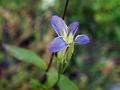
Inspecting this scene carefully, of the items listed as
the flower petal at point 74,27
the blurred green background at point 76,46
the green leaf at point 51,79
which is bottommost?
the blurred green background at point 76,46

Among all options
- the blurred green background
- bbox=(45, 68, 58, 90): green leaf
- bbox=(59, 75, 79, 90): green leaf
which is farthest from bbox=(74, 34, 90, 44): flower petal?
the blurred green background

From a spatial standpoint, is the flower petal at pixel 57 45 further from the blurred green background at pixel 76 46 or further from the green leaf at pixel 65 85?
the blurred green background at pixel 76 46

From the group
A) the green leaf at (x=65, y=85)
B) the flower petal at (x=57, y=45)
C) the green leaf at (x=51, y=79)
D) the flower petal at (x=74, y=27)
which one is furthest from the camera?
the green leaf at (x=51, y=79)

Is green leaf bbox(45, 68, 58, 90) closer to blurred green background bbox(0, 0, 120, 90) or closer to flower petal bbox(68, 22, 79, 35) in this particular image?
flower petal bbox(68, 22, 79, 35)

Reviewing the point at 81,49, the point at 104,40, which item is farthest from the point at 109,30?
the point at 81,49

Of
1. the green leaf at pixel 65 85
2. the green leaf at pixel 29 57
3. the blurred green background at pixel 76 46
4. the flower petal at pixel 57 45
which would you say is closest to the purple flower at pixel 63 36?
the flower petal at pixel 57 45

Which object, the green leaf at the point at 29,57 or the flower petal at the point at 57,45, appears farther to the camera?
the green leaf at the point at 29,57

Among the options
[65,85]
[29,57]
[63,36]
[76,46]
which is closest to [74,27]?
[63,36]

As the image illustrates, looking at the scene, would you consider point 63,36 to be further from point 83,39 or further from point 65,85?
point 65,85
